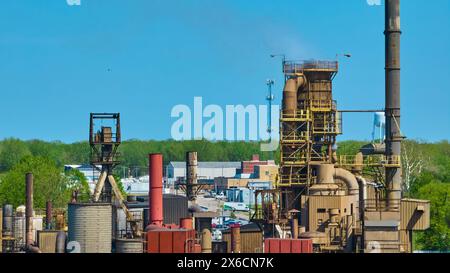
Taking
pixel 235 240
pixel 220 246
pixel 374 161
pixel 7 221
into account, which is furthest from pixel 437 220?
pixel 7 221

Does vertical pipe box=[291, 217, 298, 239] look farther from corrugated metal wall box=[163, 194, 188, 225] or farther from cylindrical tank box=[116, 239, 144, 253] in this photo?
cylindrical tank box=[116, 239, 144, 253]

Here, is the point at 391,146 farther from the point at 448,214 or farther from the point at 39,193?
the point at 39,193

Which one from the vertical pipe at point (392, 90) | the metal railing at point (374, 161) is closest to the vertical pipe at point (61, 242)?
the metal railing at point (374, 161)

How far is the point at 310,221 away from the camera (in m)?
57.8

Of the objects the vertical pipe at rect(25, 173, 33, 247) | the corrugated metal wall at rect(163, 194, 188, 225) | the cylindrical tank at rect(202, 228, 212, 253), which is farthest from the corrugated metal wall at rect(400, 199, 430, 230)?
the vertical pipe at rect(25, 173, 33, 247)

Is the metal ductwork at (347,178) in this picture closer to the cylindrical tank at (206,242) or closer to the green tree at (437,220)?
the cylindrical tank at (206,242)

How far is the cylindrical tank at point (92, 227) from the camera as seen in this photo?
4862 cm

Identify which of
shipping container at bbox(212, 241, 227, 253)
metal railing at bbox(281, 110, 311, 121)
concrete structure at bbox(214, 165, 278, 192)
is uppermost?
metal railing at bbox(281, 110, 311, 121)

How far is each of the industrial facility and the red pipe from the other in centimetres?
5

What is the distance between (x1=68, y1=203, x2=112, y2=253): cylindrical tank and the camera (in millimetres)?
48625

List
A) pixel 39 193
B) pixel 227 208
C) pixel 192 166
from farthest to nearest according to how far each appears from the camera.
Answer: pixel 227 208, pixel 39 193, pixel 192 166

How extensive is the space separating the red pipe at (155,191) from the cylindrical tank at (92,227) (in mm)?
2863
